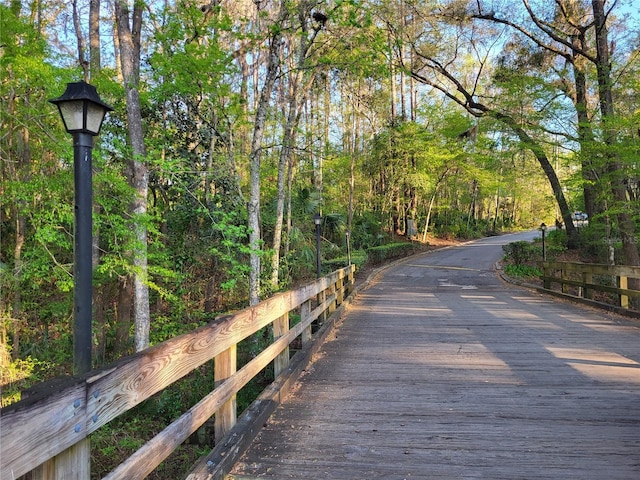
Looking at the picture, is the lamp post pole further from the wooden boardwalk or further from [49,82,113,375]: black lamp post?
the wooden boardwalk

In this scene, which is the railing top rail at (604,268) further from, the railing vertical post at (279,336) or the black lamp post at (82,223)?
the black lamp post at (82,223)

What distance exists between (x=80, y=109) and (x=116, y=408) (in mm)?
1923

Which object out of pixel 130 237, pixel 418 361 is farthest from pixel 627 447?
pixel 130 237

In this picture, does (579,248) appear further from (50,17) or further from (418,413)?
(50,17)

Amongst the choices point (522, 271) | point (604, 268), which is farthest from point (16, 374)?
point (522, 271)

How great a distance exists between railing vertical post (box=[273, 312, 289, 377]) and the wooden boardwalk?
0.91ft

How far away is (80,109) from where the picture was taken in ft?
9.02

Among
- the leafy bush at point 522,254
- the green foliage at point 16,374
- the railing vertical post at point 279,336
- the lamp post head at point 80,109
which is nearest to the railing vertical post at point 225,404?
the railing vertical post at point 279,336

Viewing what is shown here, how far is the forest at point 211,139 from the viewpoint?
760 centimetres

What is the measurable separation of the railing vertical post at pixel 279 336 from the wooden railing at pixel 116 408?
0.75m

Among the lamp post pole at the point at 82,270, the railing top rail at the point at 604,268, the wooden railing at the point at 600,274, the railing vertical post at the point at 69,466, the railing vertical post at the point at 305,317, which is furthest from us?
the wooden railing at the point at 600,274

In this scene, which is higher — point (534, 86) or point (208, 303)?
point (534, 86)

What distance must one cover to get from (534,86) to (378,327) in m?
10.9

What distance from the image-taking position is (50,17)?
1093 centimetres
